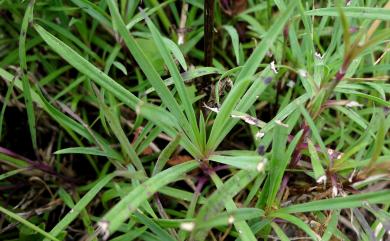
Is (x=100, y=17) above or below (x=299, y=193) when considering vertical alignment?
above

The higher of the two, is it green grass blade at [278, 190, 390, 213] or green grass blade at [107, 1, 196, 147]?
green grass blade at [107, 1, 196, 147]

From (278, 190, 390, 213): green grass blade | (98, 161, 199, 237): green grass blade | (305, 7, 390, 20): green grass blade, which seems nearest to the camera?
(98, 161, 199, 237): green grass blade

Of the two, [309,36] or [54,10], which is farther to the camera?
[54,10]

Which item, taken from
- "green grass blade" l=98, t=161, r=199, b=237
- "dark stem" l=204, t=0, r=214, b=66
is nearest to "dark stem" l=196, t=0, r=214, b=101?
"dark stem" l=204, t=0, r=214, b=66

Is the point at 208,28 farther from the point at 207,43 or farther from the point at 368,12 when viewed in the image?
the point at 368,12

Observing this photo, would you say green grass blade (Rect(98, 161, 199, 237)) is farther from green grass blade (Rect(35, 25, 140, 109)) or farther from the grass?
green grass blade (Rect(35, 25, 140, 109))

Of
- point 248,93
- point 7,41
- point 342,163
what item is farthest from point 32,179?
point 342,163

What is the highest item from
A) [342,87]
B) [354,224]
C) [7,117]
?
[342,87]

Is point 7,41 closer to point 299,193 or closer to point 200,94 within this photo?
point 200,94

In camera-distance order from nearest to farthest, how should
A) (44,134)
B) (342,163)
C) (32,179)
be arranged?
(342,163) < (32,179) < (44,134)
